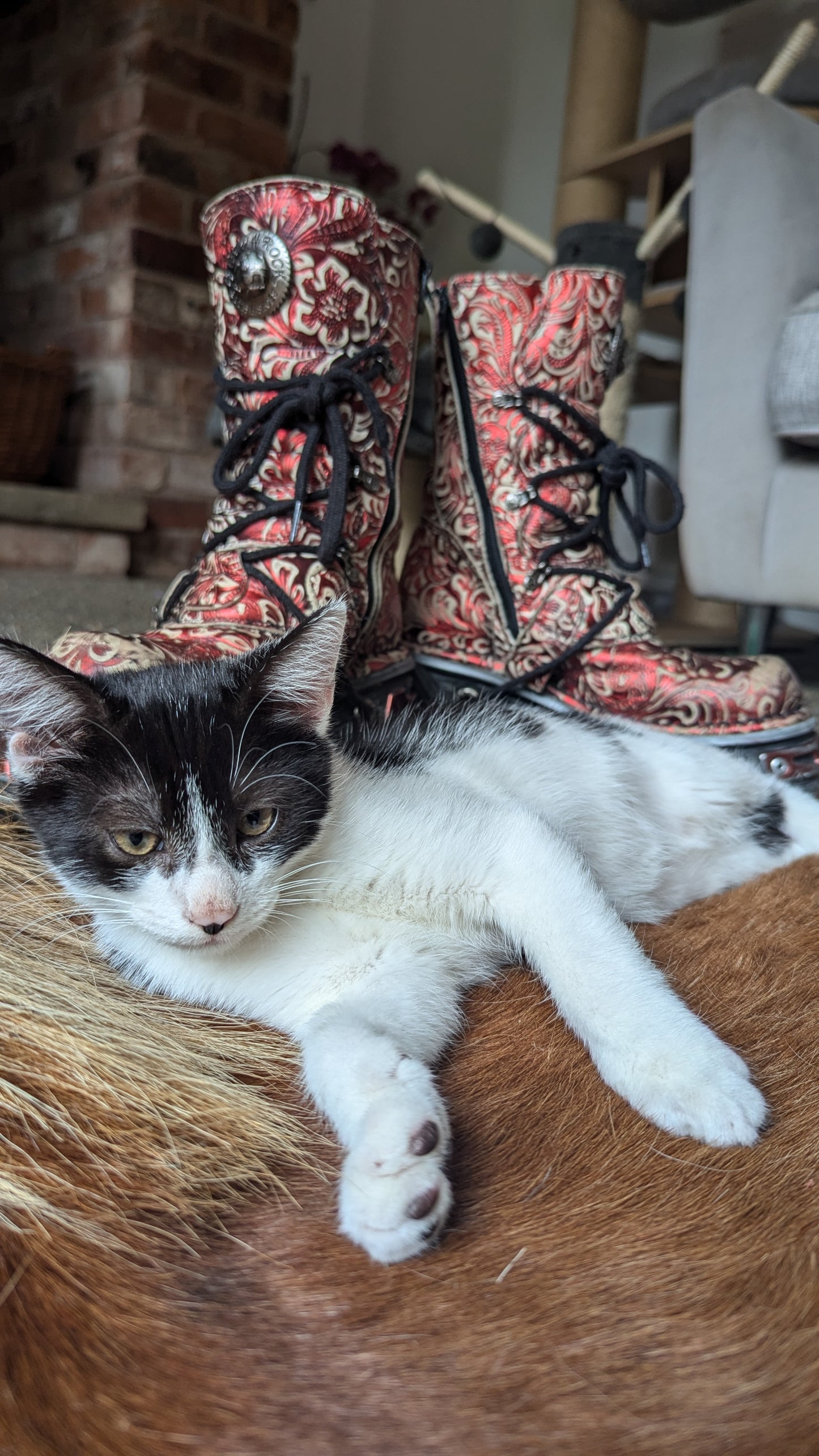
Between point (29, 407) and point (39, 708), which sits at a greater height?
point (29, 407)

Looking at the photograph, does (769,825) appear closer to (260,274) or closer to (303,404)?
(303,404)

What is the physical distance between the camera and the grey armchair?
56.4 inches

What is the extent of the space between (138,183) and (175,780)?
7.49 ft

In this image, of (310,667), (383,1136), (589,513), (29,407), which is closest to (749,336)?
(589,513)

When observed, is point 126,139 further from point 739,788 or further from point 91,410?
point 739,788

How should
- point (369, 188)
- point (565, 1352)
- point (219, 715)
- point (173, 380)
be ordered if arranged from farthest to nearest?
point (369, 188) → point (173, 380) → point (219, 715) → point (565, 1352)

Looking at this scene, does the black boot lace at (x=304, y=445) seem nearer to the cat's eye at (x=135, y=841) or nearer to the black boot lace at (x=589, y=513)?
the black boot lace at (x=589, y=513)

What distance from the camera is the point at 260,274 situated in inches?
→ 38.2

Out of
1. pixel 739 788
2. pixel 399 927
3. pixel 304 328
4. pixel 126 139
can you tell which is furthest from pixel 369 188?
pixel 399 927

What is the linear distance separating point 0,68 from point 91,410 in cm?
109

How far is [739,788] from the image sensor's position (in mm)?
884

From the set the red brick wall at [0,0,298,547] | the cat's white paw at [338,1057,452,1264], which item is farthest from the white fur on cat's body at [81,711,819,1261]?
the red brick wall at [0,0,298,547]

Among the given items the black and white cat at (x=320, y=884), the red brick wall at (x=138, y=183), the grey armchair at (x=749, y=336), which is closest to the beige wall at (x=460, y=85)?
the red brick wall at (x=138, y=183)

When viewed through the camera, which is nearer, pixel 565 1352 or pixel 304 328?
pixel 565 1352
